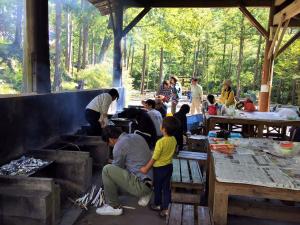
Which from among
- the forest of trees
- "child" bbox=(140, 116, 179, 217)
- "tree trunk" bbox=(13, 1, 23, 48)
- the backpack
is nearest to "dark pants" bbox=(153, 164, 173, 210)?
"child" bbox=(140, 116, 179, 217)

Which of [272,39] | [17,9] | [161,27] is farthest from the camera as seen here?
[161,27]

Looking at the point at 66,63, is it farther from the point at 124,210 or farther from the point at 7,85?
the point at 124,210

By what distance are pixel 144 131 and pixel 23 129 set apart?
208 centimetres

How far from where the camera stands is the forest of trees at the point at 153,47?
16156 mm

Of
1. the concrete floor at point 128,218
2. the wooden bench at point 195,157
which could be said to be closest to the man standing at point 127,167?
the concrete floor at point 128,218

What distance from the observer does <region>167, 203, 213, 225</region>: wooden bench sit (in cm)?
256

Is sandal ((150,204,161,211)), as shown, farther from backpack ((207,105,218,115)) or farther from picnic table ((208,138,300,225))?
backpack ((207,105,218,115))

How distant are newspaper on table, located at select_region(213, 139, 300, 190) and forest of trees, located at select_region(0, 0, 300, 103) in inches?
428

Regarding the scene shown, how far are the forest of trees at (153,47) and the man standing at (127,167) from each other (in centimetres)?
989

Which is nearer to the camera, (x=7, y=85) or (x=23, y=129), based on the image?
(x=23, y=129)

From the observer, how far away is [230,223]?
3.75m

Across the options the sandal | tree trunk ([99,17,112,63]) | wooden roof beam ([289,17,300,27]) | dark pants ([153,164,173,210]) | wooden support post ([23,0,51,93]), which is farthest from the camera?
tree trunk ([99,17,112,63])

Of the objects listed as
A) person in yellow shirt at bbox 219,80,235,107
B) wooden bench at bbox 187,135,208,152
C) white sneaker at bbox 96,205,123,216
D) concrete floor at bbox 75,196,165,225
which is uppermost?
person in yellow shirt at bbox 219,80,235,107

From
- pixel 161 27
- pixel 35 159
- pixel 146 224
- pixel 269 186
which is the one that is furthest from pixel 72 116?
pixel 161 27
